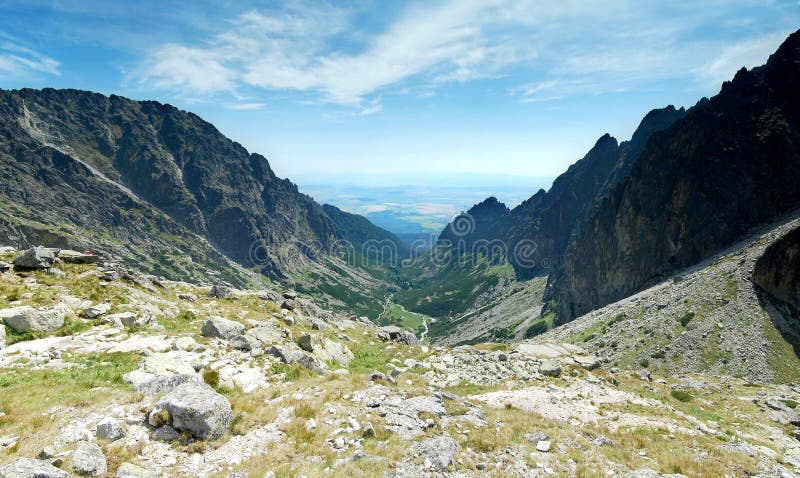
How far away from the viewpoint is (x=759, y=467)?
16656mm

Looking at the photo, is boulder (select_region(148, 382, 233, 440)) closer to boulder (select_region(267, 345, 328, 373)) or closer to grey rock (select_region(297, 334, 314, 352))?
boulder (select_region(267, 345, 328, 373))

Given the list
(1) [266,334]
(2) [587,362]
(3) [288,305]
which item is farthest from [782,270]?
(1) [266,334]

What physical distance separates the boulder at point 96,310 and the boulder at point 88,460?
62.7ft

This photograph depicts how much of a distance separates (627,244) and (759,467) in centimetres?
13155

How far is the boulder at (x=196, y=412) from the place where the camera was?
13727 millimetres

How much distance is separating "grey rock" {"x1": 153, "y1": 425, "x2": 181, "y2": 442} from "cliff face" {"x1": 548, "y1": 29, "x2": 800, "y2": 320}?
117340mm

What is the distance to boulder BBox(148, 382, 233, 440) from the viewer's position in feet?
45.0

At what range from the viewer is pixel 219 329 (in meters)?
28.3

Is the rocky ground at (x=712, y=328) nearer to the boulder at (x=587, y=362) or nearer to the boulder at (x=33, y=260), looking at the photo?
the boulder at (x=587, y=362)

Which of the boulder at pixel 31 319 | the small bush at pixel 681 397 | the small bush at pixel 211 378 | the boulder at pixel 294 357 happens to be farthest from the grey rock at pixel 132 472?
the small bush at pixel 681 397

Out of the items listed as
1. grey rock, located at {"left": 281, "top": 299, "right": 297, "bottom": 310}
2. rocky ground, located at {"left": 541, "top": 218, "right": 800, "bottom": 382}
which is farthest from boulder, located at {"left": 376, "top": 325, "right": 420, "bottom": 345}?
rocky ground, located at {"left": 541, "top": 218, "right": 800, "bottom": 382}

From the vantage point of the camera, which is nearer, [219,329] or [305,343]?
[219,329]

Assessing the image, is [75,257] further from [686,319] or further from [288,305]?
[686,319]

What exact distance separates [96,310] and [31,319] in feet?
13.7
